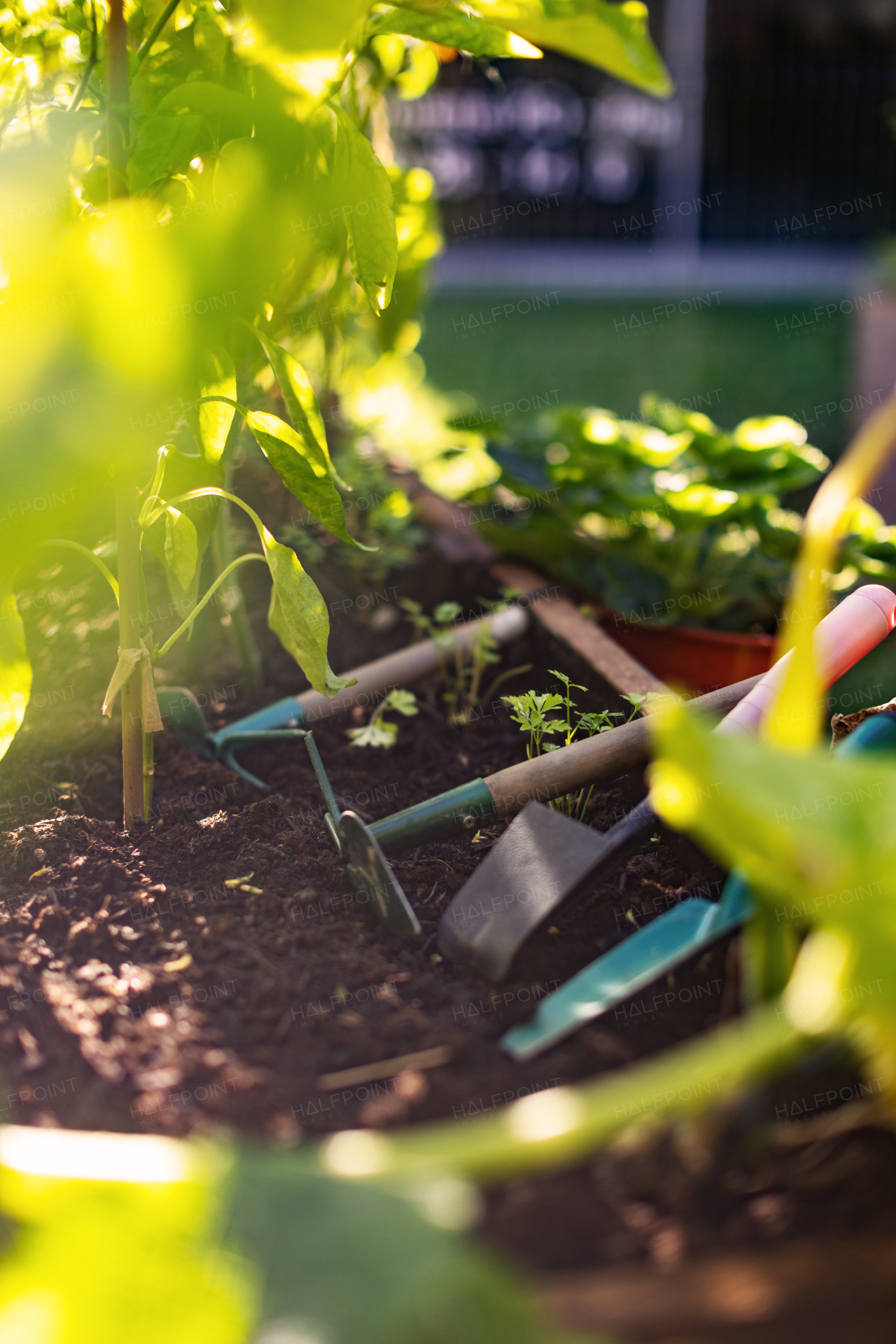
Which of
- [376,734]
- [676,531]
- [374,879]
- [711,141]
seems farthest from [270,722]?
[711,141]

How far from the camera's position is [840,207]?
661 centimetres

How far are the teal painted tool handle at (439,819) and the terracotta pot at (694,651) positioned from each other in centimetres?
61

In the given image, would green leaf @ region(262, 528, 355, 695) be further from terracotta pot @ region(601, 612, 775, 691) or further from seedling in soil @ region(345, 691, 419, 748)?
terracotta pot @ region(601, 612, 775, 691)

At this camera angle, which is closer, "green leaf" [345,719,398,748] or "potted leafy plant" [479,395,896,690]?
"green leaf" [345,719,398,748]

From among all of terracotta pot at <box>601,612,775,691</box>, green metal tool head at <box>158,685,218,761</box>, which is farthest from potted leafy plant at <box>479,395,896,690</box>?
green metal tool head at <box>158,685,218,761</box>

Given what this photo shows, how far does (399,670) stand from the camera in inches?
53.0

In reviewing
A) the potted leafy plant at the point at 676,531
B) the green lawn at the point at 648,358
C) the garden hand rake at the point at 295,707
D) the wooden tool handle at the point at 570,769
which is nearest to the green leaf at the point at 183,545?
the garden hand rake at the point at 295,707

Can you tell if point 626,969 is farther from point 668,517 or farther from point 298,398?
point 668,517

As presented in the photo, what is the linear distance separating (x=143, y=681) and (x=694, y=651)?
895 millimetres

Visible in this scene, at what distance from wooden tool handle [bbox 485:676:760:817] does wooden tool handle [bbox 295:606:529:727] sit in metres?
0.34

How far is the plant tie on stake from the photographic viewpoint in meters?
0.89

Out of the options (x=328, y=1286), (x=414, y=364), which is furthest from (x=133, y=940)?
(x=414, y=364)

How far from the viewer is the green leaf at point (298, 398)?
0.86 metres

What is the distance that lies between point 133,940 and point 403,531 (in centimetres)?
105
